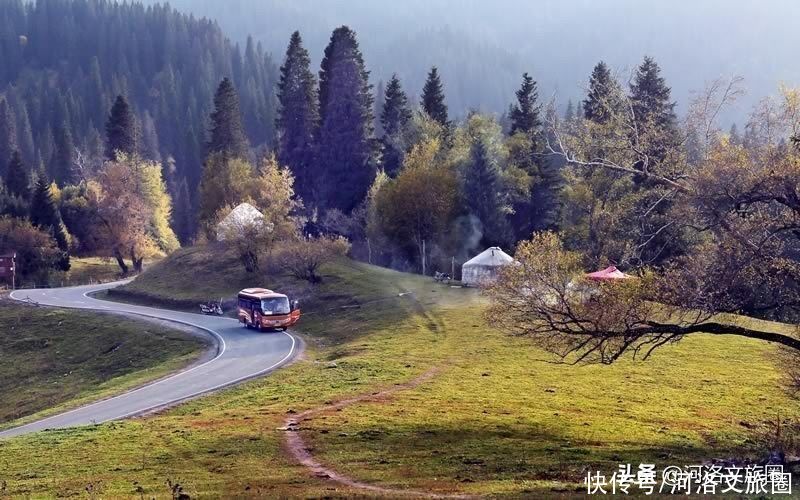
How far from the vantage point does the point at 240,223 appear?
66.1 meters

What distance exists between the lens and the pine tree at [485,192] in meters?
70.3

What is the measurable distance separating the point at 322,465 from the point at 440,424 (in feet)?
20.4

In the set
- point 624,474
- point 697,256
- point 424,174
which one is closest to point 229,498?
point 624,474

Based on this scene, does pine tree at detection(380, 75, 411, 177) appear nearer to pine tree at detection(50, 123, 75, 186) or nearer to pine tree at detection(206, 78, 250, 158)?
pine tree at detection(206, 78, 250, 158)

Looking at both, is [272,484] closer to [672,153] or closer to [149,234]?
[672,153]

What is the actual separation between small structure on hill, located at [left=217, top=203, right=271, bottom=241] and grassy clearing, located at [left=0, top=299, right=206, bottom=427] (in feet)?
41.7

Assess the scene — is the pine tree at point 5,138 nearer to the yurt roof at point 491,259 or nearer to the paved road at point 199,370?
the paved road at point 199,370

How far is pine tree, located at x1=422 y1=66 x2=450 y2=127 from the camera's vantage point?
285ft

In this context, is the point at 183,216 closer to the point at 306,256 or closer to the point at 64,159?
the point at 64,159

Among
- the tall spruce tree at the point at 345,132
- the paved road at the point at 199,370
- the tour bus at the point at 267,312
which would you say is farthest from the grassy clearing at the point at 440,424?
the tall spruce tree at the point at 345,132

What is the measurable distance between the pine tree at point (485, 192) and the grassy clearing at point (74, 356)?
31731 mm

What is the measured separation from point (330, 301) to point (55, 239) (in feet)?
165

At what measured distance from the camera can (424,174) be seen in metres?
69.6

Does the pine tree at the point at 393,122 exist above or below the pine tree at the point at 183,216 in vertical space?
above
